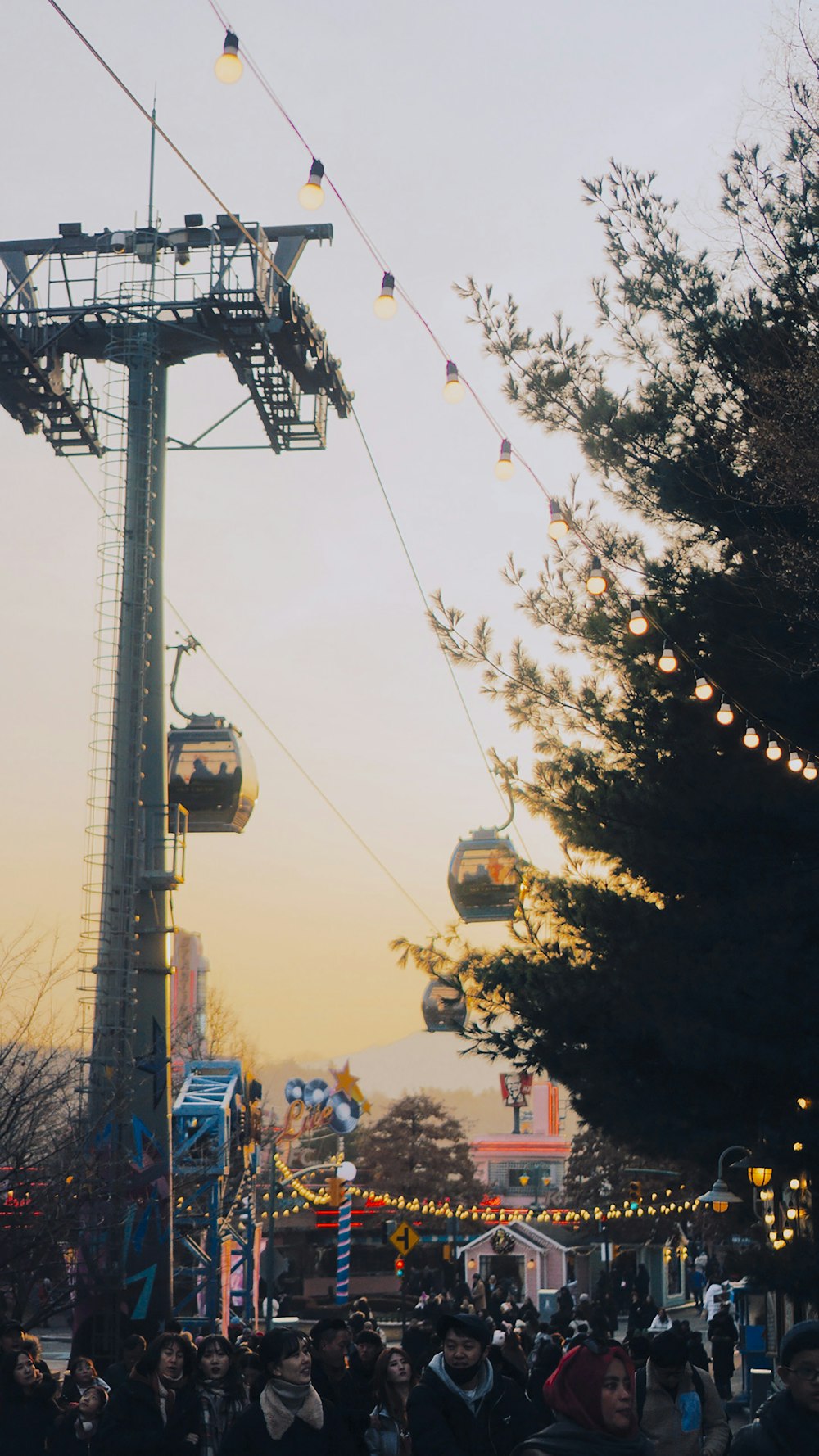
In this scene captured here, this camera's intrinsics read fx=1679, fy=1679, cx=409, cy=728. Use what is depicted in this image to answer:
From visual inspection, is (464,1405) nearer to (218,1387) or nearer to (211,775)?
(218,1387)

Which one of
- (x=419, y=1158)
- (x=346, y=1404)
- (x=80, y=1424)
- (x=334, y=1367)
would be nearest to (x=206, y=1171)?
(x=80, y=1424)

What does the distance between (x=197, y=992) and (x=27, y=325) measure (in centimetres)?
11300

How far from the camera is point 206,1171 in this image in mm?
30656

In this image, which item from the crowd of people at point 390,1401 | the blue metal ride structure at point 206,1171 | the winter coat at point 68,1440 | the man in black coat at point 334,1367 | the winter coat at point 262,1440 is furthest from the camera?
the blue metal ride structure at point 206,1171

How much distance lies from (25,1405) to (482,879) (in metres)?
22.6

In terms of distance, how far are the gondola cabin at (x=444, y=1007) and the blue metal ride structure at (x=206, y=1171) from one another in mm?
4086

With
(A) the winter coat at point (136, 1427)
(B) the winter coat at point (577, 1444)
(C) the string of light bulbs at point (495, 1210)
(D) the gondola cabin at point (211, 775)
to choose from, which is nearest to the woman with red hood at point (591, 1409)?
(B) the winter coat at point (577, 1444)

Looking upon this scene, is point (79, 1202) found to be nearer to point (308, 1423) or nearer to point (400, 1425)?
point (400, 1425)

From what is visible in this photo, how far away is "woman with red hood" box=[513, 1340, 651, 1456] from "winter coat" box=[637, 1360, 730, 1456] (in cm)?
255

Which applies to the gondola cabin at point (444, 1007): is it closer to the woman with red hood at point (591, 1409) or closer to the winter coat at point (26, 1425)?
the winter coat at point (26, 1425)

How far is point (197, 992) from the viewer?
14038cm

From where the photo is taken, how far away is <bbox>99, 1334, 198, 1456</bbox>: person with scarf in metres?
8.12

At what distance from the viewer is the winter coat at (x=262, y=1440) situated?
6242 mm

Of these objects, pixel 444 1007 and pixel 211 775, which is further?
pixel 444 1007
